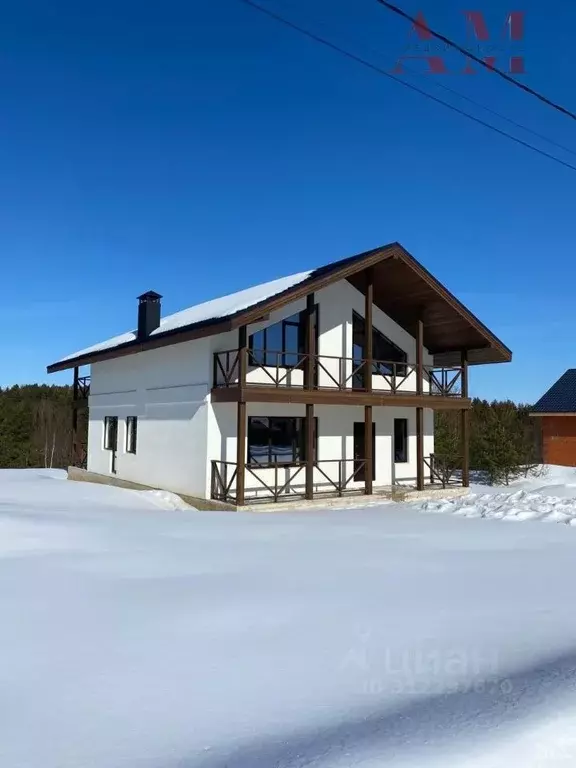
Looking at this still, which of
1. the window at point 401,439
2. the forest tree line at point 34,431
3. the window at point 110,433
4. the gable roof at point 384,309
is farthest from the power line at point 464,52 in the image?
the forest tree line at point 34,431

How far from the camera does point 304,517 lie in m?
11.1

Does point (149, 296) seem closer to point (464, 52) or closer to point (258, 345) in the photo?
point (258, 345)

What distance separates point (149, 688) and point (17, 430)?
46.8m

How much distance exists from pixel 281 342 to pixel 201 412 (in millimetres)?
2800

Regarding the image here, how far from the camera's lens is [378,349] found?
17.2m

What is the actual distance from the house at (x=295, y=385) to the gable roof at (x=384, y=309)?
0.04 meters

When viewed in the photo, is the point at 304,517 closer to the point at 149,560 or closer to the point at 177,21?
the point at 149,560

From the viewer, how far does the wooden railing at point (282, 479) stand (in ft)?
43.8

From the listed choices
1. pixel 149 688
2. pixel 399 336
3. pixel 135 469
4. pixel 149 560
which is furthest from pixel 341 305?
pixel 149 688

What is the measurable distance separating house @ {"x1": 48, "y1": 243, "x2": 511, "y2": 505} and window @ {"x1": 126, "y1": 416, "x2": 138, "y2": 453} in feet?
0.21

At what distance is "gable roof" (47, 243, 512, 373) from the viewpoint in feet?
41.7

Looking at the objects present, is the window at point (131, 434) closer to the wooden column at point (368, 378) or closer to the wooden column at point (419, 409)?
the wooden column at point (368, 378)

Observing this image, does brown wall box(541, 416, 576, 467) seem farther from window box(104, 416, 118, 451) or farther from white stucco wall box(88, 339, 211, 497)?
window box(104, 416, 118, 451)

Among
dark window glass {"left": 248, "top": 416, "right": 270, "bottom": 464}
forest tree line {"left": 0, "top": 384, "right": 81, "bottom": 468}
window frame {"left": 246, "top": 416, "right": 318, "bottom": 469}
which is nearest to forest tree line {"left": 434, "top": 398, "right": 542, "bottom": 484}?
window frame {"left": 246, "top": 416, "right": 318, "bottom": 469}
